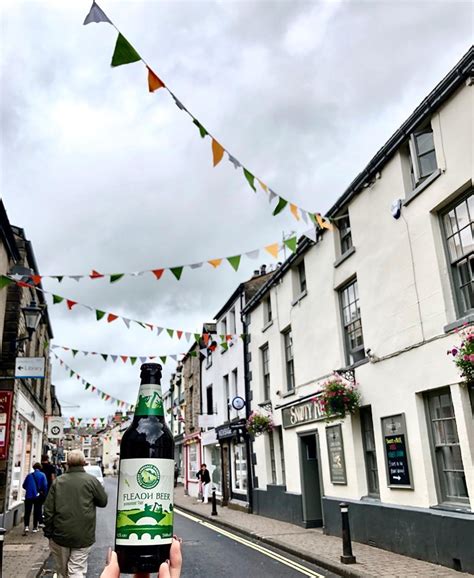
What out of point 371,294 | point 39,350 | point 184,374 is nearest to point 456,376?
point 371,294

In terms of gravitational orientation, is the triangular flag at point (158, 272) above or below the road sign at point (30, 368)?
above

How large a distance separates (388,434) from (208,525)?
303 inches

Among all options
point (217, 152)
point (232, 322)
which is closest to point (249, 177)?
point (217, 152)

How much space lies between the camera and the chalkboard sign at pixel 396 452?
8820 millimetres

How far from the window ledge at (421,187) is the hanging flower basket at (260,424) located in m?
8.77

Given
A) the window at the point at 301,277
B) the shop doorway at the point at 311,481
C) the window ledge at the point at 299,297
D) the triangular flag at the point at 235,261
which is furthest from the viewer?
the window at the point at 301,277

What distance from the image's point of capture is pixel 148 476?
192 cm

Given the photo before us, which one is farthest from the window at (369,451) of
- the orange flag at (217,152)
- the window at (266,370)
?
the orange flag at (217,152)

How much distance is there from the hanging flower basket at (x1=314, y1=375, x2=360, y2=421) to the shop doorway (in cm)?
238

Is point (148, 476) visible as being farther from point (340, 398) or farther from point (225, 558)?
point (340, 398)

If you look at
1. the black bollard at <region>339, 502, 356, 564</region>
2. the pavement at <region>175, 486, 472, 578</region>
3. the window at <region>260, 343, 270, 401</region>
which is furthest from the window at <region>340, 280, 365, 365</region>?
the window at <region>260, 343, 270, 401</region>

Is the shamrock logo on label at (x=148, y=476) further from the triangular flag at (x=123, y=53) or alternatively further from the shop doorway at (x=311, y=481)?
the shop doorway at (x=311, y=481)

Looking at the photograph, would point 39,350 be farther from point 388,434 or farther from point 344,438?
point 388,434

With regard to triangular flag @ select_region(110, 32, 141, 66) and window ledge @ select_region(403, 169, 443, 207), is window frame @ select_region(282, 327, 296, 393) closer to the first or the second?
window ledge @ select_region(403, 169, 443, 207)
